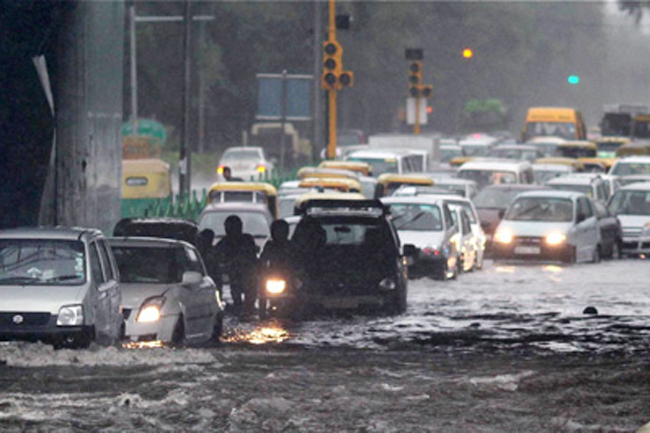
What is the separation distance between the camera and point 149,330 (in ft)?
58.8

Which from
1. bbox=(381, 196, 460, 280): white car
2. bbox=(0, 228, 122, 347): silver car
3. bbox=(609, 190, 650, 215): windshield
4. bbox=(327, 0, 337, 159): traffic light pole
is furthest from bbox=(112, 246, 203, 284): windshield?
bbox=(327, 0, 337, 159): traffic light pole

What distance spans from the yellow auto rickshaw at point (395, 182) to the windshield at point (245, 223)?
9.85 m

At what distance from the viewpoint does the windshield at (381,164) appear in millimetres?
49875

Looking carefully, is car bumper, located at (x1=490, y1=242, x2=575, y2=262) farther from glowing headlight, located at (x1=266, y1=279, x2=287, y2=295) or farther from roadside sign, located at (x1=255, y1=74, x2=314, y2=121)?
roadside sign, located at (x1=255, y1=74, x2=314, y2=121)

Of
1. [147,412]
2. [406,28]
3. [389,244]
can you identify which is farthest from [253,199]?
[406,28]

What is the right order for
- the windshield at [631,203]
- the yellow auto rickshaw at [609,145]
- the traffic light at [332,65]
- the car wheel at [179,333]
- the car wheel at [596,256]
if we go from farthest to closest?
1. the yellow auto rickshaw at [609,145]
2. the traffic light at [332,65]
3. the windshield at [631,203]
4. the car wheel at [596,256]
5. the car wheel at [179,333]

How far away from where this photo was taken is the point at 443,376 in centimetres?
1591

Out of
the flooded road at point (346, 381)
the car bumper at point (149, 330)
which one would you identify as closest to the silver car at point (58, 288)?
the flooded road at point (346, 381)

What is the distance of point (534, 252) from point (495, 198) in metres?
4.48

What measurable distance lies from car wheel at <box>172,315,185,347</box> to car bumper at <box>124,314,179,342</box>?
0.32ft

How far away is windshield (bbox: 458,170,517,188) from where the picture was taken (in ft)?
141

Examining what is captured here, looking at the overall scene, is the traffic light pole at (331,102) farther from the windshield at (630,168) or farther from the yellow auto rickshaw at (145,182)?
the windshield at (630,168)

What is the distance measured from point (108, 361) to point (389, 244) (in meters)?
7.37

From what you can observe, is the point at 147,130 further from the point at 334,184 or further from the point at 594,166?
the point at 334,184
